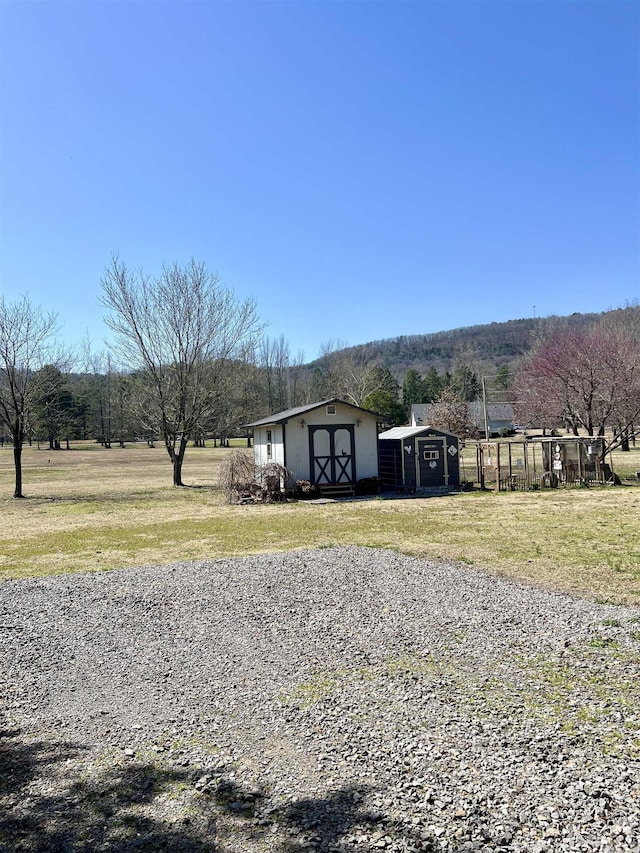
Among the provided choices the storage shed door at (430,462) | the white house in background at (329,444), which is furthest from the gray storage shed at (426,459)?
the white house in background at (329,444)

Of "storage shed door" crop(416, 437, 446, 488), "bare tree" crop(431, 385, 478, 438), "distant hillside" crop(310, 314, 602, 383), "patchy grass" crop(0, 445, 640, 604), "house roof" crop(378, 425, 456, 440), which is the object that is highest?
"distant hillside" crop(310, 314, 602, 383)

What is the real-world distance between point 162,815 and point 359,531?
9881mm

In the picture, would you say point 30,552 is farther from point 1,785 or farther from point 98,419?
point 98,419

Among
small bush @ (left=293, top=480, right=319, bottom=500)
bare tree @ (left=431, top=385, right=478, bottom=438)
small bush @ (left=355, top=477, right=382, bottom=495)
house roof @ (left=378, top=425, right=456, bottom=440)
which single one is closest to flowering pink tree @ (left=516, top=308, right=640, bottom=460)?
house roof @ (left=378, top=425, right=456, bottom=440)

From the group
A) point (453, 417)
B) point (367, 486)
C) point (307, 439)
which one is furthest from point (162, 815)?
point (453, 417)

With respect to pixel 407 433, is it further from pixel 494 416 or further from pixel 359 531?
pixel 494 416

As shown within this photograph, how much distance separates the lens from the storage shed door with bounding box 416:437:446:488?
2152 cm

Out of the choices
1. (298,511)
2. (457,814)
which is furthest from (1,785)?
(298,511)

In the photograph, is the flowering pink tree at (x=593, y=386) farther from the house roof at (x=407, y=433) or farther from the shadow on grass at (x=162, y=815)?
the shadow on grass at (x=162, y=815)

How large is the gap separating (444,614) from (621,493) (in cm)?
1500

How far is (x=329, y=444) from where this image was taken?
20.7 m

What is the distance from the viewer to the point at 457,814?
3.06 meters

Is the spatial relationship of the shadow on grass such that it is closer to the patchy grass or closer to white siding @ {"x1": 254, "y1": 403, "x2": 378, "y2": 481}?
the patchy grass

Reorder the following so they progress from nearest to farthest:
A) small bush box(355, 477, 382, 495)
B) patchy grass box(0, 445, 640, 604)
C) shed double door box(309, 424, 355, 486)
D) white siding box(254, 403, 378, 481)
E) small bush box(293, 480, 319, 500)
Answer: patchy grass box(0, 445, 640, 604), small bush box(293, 480, 319, 500), white siding box(254, 403, 378, 481), shed double door box(309, 424, 355, 486), small bush box(355, 477, 382, 495)
